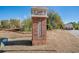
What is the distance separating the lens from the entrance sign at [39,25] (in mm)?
4098

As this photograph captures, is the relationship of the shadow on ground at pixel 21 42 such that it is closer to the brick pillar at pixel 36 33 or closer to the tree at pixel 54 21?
the brick pillar at pixel 36 33

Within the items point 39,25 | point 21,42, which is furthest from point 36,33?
point 21,42

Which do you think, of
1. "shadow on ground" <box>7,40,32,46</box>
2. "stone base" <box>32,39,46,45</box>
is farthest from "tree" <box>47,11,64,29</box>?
"shadow on ground" <box>7,40,32,46</box>

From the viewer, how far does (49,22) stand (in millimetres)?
4105

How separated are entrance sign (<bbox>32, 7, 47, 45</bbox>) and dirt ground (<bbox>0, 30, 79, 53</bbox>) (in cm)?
8

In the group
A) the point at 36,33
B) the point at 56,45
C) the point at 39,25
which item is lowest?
the point at 56,45

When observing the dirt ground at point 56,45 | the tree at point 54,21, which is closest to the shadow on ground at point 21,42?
the dirt ground at point 56,45

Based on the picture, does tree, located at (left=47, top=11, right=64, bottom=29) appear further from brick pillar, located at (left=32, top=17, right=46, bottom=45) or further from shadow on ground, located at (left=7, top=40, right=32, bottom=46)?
shadow on ground, located at (left=7, top=40, right=32, bottom=46)

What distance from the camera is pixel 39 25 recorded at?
4125mm

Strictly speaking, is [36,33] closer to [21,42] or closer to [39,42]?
[39,42]

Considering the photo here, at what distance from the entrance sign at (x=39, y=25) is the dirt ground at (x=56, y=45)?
0.08 m

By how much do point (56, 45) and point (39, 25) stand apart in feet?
1.30
